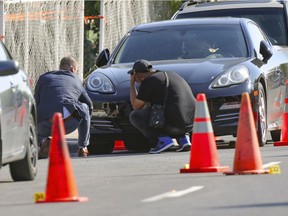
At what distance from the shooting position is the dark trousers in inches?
646

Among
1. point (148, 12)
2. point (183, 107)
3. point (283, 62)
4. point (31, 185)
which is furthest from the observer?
point (148, 12)

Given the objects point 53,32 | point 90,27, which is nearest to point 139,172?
point 53,32

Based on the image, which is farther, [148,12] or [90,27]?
[90,27]

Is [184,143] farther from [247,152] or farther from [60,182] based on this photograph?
[60,182]

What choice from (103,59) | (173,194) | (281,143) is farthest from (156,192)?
(103,59)

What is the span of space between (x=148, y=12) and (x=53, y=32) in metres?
6.06

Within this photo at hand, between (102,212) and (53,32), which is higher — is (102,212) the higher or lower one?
the higher one

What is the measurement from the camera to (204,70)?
1659 centimetres

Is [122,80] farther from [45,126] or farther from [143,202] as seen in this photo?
[143,202]

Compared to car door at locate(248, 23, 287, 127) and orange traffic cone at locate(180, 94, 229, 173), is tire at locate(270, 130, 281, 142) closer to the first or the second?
car door at locate(248, 23, 287, 127)

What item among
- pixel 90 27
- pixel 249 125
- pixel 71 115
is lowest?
pixel 90 27

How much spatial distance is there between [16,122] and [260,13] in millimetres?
10720

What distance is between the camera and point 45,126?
1684cm

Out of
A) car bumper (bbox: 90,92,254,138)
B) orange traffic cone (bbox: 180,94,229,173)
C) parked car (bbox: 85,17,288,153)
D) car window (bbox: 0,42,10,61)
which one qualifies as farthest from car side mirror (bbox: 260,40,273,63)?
car window (bbox: 0,42,10,61)
